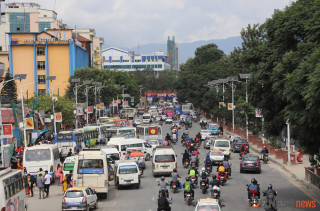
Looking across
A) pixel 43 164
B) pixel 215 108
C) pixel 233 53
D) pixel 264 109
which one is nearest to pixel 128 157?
pixel 43 164

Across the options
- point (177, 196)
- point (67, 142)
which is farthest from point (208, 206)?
point (67, 142)

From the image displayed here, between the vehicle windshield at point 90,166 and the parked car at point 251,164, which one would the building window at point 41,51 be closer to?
the parked car at point 251,164

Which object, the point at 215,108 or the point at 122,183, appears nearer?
the point at 122,183

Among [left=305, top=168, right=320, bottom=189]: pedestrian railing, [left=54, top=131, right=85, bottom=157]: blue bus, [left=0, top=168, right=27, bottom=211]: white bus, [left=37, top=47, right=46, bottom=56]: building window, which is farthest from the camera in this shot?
[left=37, top=47, right=46, bottom=56]: building window

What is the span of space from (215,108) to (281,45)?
73.2 meters

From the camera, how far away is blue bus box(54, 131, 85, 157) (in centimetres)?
4819

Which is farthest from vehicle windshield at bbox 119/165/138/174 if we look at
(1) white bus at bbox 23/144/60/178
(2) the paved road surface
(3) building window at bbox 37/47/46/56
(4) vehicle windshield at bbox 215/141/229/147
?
(3) building window at bbox 37/47/46/56

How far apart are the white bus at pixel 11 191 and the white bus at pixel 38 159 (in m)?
11.0

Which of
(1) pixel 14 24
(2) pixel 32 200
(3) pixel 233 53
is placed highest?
(1) pixel 14 24

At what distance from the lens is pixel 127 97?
145625 millimetres

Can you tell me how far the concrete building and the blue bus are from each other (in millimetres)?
78585

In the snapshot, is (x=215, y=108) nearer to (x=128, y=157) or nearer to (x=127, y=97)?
(x=127, y=97)

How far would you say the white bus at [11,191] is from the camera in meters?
19.2

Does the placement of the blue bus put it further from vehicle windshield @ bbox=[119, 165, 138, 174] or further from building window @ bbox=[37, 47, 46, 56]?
building window @ bbox=[37, 47, 46, 56]
